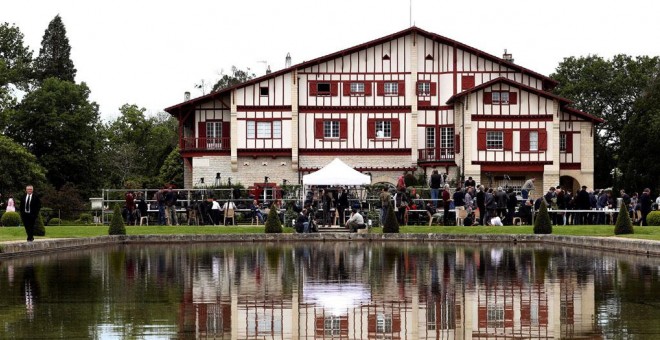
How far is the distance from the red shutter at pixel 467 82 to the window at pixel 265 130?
10475 mm

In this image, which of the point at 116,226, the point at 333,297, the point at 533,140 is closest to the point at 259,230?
the point at 116,226

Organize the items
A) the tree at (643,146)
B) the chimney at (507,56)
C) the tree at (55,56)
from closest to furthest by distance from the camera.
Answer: the chimney at (507,56)
the tree at (643,146)
the tree at (55,56)

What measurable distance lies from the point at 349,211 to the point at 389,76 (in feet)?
82.6

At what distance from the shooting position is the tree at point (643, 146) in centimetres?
7556

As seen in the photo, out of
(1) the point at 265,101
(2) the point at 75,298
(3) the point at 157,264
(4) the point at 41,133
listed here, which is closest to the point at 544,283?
(2) the point at 75,298

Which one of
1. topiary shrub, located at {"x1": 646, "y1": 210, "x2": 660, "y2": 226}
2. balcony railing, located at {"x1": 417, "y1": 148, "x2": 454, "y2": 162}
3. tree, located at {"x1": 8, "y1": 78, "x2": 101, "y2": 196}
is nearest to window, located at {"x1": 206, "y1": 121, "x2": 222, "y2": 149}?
balcony railing, located at {"x1": 417, "y1": 148, "x2": 454, "y2": 162}

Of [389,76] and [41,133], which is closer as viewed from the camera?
[389,76]

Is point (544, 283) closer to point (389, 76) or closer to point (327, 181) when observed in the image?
point (327, 181)

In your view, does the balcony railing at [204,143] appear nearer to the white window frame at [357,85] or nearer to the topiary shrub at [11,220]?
the white window frame at [357,85]

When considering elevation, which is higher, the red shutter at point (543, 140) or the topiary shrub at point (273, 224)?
the red shutter at point (543, 140)

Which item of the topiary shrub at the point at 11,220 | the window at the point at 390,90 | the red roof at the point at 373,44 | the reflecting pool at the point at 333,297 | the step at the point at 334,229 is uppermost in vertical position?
the red roof at the point at 373,44

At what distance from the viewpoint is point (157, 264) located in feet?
81.8

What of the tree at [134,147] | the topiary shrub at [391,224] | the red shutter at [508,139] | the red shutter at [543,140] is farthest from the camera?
the tree at [134,147]

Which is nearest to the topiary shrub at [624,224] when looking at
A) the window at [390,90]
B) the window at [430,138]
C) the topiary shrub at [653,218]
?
the topiary shrub at [653,218]
